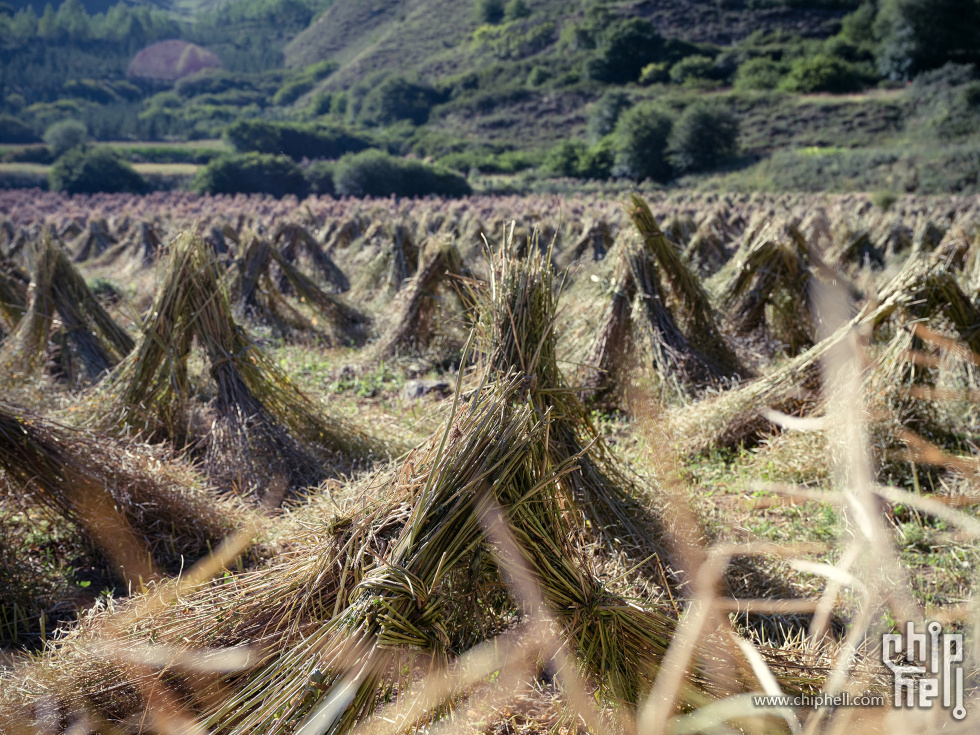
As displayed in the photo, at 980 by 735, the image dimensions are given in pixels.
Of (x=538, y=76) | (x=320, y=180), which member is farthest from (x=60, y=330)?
(x=538, y=76)

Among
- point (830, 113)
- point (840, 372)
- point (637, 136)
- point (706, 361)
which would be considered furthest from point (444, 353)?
point (830, 113)

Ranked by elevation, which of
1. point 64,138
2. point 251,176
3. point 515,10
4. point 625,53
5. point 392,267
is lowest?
point 392,267

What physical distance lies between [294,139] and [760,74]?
116 feet

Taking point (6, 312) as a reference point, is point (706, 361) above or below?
below

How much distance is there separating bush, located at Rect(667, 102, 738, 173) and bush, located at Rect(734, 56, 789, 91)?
44.7 ft

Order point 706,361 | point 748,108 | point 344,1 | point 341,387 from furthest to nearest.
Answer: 1. point 344,1
2. point 748,108
3. point 341,387
4. point 706,361

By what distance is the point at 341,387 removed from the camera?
20.2 feet

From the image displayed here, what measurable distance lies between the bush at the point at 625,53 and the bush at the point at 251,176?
113ft

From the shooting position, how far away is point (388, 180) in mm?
32531

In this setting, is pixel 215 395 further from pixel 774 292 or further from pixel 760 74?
pixel 760 74

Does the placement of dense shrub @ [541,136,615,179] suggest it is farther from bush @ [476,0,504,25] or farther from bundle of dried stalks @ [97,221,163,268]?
bush @ [476,0,504,25]

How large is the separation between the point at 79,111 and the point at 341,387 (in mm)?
64985

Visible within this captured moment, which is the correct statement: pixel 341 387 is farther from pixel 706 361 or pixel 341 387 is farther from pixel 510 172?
pixel 510 172

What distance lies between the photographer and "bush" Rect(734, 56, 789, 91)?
48.2 m
